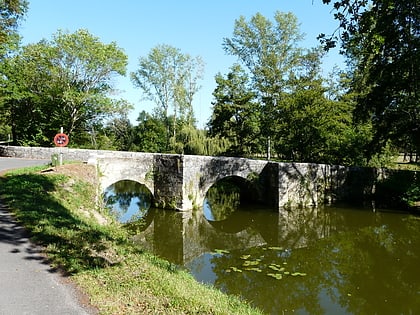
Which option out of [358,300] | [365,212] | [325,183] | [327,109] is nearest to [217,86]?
[327,109]

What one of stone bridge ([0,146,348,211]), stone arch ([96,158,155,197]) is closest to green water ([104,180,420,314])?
stone bridge ([0,146,348,211])

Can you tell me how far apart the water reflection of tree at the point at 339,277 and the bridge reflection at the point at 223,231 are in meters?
0.84

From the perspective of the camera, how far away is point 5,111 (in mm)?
26953

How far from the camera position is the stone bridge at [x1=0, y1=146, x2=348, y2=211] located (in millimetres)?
15688

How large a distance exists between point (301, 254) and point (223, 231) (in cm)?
377

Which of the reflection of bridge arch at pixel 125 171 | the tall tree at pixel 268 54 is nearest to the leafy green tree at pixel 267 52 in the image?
the tall tree at pixel 268 54

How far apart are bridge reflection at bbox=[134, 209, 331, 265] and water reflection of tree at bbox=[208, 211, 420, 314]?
2.77ft

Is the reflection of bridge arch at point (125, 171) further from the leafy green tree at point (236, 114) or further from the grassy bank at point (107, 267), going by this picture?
the leafy green tree at point (236, 114)

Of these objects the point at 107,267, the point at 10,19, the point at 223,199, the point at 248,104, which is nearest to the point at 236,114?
the point at 248,104

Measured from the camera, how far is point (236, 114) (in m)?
24.8

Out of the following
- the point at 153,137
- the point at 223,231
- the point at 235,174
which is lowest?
the point at 223,231

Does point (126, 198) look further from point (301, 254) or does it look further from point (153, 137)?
point (301, 254)

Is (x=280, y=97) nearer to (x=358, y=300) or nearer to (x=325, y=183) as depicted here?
(x=325, y=183)

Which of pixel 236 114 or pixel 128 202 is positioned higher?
pixel 236 114
